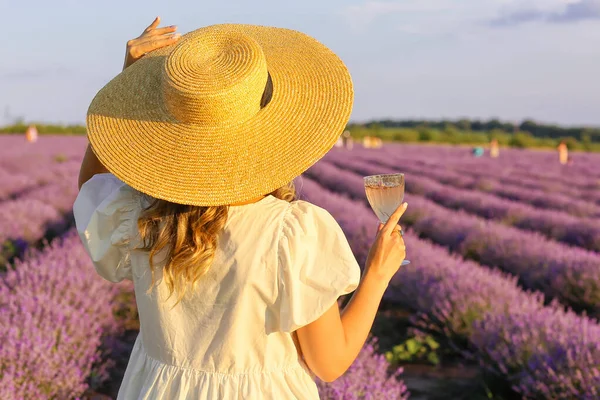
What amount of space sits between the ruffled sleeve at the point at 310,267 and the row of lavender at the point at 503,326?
0.98m

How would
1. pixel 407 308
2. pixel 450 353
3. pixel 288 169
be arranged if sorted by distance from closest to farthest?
pixel 288 169, pixel 450 353, pixel 407 308

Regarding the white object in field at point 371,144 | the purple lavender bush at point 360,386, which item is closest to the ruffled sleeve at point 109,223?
the purple lavender bush at point 360,386

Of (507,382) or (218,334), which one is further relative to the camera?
(507,382)

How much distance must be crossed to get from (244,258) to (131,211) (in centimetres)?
37

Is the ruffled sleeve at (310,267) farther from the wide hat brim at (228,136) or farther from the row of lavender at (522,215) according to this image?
the row of lavender at (522,215)

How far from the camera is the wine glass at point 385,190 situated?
78.2 inches

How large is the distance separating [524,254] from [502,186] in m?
7.12

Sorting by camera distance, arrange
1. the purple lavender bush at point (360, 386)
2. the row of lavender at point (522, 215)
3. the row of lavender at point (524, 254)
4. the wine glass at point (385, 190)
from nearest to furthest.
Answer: the wine glass at point (385, 190) < the purple lavender bush at point (360, 386) < the row of lavender at point (524, 254) < the row of lavender at point (522, 215)

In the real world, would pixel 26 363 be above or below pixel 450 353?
above

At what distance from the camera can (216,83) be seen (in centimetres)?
148

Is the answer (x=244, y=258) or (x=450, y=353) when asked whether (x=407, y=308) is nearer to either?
(x=450, y=353)

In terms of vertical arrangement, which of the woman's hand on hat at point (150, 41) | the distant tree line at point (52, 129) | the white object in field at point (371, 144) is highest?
the woman's hand on hat at point (150, 41)

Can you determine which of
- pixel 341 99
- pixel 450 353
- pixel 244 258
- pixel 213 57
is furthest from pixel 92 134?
pixel 450 353

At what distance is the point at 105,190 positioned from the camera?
1.73 meters
